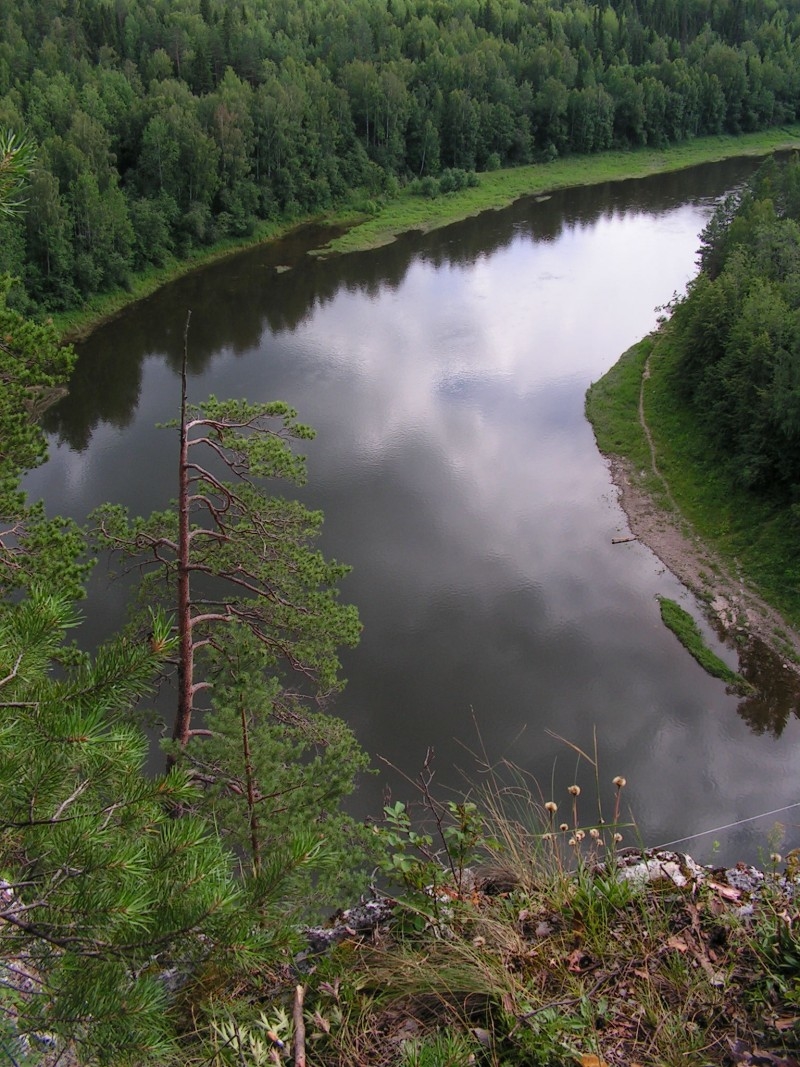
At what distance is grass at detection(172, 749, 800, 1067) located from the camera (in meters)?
3.26

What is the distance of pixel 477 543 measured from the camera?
20.1m

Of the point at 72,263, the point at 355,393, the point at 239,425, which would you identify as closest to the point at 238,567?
the point at 239,425

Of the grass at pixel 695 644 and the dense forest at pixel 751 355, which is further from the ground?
the dense forest at pixel 751 355

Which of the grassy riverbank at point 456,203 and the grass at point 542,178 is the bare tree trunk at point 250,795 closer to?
the grassy riverbank at point 456,203

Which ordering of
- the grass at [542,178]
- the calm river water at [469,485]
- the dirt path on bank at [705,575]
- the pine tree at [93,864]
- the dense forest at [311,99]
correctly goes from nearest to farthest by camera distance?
1. the pine tree at [93,864]
2. the calm river water at [469,485]
3. the dirt path on bank at [705,575]
4. the dense forest at [311,99]
5. the grass at [542,178]

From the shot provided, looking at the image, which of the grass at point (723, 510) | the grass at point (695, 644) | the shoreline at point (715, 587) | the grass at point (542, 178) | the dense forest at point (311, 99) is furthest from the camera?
the grass at point (542, 178)

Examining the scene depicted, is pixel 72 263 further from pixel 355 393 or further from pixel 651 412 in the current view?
pixel 651 412

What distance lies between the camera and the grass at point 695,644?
16734mm

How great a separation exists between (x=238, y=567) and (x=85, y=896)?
7.00 meters

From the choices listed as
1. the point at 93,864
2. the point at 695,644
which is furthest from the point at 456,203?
the point at 93,864

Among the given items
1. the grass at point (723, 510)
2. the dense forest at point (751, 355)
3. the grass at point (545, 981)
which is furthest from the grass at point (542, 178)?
the grass at point (545, 981)

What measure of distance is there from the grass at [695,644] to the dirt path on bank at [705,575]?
0.57m

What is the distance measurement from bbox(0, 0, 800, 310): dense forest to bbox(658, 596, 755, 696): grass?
21.9 meters

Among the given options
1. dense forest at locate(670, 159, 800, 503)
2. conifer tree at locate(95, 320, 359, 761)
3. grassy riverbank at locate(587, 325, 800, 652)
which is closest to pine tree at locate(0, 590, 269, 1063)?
conifer tree at locate(95, 320, 359, 761)
